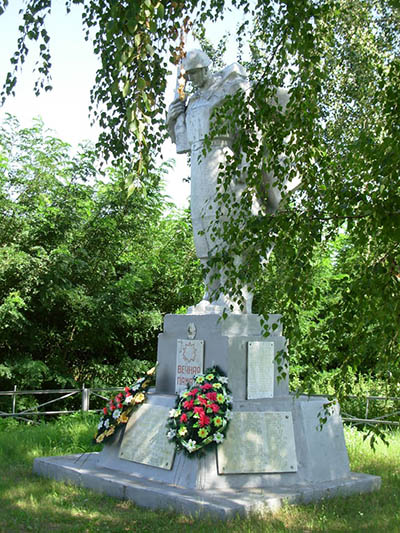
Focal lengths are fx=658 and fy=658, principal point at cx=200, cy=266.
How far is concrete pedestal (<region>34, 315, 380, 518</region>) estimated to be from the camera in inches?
184

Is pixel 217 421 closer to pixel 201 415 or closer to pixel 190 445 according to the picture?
pixel 201 415

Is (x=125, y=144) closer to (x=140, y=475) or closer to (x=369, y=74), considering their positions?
(x=140, y=475)

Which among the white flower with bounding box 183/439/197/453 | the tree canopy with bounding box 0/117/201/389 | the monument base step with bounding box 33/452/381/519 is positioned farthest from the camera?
the tree canopy with bounding box 0/117/201/389

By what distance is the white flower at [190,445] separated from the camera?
4.81m

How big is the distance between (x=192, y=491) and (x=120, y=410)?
1175mm

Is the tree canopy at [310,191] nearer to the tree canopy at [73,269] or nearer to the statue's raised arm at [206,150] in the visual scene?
the statue's raised arm at [206,150]

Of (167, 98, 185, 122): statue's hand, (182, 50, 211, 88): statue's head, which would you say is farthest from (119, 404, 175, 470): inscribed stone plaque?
(182, 50, 211, 88): statue's head

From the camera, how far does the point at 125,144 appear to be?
6441 millimetres

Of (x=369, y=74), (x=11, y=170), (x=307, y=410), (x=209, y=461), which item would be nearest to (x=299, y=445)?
(x=307, y=410)

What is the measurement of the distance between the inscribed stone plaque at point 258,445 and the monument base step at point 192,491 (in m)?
0.17

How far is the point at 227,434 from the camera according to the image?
16.4ft

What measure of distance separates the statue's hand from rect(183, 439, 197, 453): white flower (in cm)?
305

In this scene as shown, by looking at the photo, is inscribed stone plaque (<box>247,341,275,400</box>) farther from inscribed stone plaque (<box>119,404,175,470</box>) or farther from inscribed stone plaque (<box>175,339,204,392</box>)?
inscribed stone plaque (<box>119,404,175,470</box>)

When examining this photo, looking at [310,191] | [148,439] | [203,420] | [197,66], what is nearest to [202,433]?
[203,420]
